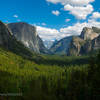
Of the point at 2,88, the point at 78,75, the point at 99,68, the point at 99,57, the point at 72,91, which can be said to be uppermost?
the point at 99,57

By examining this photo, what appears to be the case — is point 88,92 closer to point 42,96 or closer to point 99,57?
point 99,57

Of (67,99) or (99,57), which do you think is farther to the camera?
(99,57)

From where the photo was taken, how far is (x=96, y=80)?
45.0 m

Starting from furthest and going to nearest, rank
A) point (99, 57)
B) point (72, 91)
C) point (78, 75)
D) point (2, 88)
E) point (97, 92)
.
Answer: point (2, 88)
point (78, 75)
point (72, 91)
point (99, 57)
point (97, 92)

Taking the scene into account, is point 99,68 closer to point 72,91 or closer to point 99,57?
point 99,57

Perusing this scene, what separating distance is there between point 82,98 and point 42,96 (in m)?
36.8

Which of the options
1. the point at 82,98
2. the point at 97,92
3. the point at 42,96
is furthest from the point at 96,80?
the point at 42,96

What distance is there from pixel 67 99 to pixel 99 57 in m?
19.9

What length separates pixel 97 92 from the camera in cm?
4491

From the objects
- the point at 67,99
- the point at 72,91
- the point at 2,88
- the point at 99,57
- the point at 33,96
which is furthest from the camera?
the point at 2,88

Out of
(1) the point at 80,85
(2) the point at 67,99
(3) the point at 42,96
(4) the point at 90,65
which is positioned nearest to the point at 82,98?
(1) the point at 80,85

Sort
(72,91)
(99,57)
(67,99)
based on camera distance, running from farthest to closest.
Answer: (72,91)
(99,57)
(67,99)

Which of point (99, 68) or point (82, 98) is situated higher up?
point (99, 68)

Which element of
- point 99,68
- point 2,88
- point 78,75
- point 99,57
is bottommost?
point 2,88
